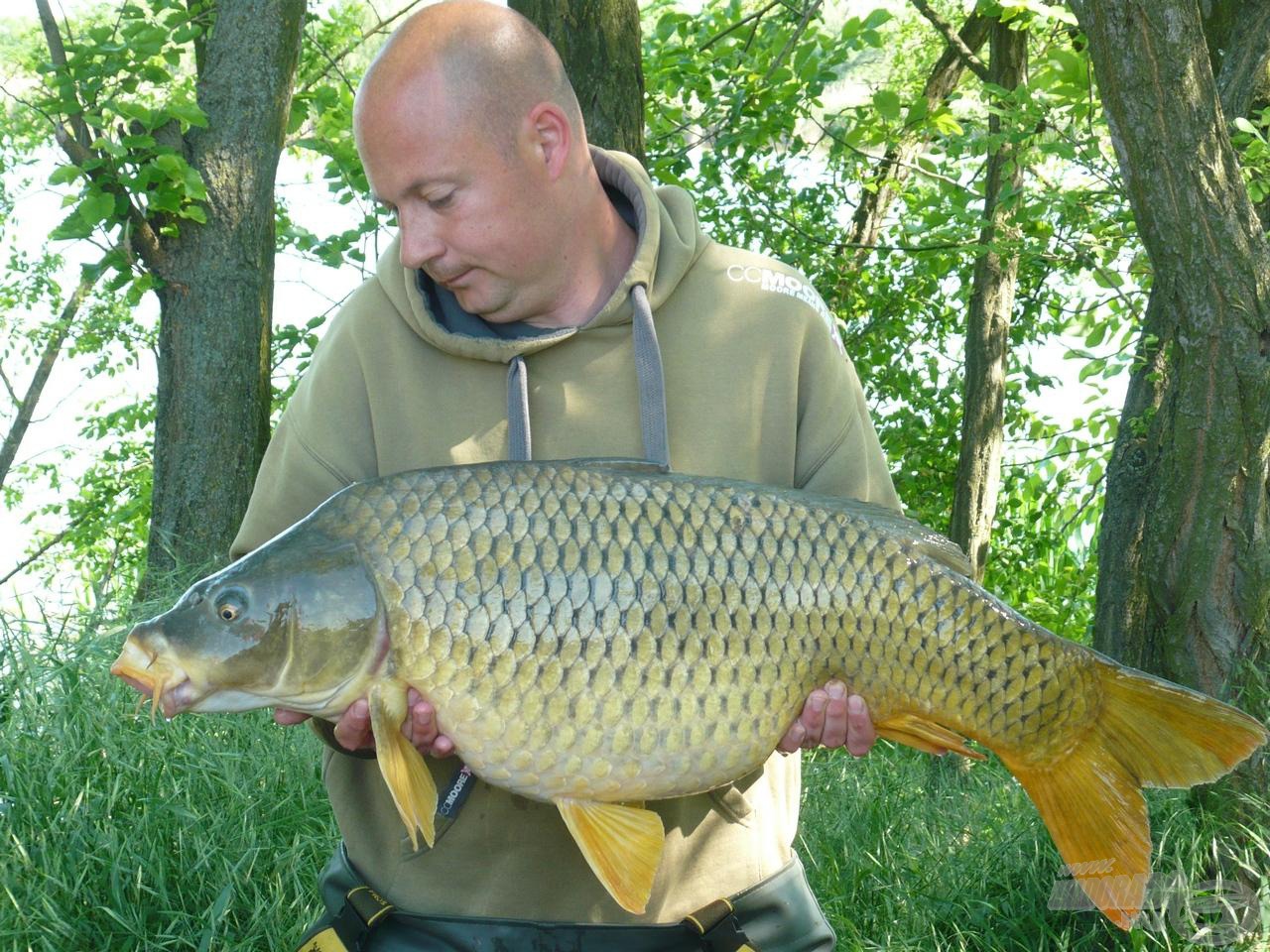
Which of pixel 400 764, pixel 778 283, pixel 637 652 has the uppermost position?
pixel 778 283

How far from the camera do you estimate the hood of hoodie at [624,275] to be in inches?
74.6

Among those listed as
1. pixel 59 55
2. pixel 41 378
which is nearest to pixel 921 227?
pixel 59 55

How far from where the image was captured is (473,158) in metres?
1.88

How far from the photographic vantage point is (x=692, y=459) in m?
1.92

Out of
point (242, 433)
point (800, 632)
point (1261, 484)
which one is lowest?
point (242, 433)

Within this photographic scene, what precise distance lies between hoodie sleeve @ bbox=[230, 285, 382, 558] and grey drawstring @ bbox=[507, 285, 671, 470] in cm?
21

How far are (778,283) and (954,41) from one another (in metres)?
5.96

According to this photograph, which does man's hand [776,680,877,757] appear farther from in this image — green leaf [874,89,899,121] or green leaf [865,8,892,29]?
green leaf [865,8,892,29]

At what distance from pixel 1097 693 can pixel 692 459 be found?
62 cm

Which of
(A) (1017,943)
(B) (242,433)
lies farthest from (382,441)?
(B) (242,433)

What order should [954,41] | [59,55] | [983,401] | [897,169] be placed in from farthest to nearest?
[897,169]
[954,41]
[983,401]
[59,55]

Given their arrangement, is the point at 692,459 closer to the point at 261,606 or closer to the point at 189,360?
the point at 261,606

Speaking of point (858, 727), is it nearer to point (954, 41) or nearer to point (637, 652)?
point (637, 652)

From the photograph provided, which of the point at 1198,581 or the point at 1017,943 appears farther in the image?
the point at 1198,581
